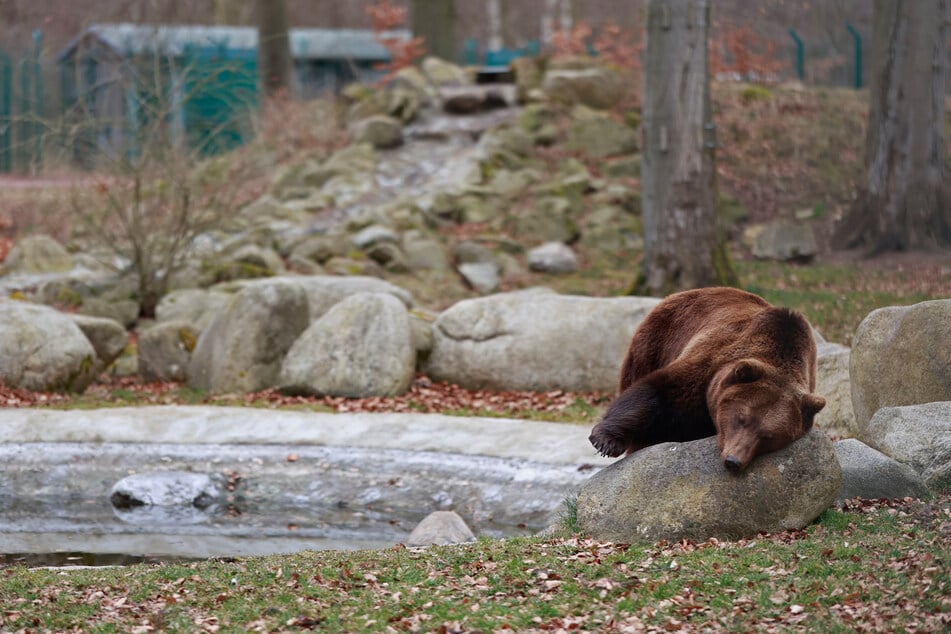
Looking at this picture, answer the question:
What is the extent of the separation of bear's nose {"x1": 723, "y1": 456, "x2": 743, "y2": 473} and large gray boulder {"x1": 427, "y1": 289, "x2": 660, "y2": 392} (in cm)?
613

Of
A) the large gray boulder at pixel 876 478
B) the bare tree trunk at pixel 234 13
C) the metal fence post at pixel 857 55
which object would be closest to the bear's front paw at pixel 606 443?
the large gray boulder at pixel 876 478

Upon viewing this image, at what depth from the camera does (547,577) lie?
6.09 m

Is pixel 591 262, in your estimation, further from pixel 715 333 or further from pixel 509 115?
pixel 715 333

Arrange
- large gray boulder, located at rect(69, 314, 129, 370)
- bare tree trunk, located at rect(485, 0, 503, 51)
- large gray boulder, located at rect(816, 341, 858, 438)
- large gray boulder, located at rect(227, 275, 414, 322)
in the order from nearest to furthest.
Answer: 1. large gray boulder, located at rect(816, 341, 858, 438)
2. large gray boulder, located at rect(69, 314, 129, 370)
3. large gray boulder, located at rect(227, 275, 414, 322)
4. bare tree trunk, located at rect(485, 0, 503, 51)

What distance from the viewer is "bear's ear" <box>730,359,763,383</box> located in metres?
6.41

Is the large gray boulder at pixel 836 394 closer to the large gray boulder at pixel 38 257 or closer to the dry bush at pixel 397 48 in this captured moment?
the large gray boulder at pixel 38 257

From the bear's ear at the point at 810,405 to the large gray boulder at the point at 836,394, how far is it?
3.01 m

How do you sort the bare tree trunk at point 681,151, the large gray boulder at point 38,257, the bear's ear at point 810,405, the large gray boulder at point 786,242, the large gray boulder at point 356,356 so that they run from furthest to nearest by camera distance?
the large gray boulder at point 38,257, the large gray boulder at point 786,242, the bare tree trunk at point 681,151, the large gray boulder at point 356,356, the bear's ear at point 810,405

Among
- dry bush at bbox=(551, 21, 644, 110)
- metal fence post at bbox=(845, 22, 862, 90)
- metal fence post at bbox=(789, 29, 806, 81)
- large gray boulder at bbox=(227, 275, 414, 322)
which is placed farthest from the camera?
metal fence post at bbox=(789, 29, 806, 81)

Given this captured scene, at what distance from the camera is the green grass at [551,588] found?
17.7ft

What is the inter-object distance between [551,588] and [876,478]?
2.69m

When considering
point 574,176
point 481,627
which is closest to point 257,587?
point 481,627

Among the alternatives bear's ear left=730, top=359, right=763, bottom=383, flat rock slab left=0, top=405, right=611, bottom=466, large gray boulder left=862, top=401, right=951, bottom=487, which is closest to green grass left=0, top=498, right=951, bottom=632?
large gray boulder left=862, top=401, right=951, bottom=487

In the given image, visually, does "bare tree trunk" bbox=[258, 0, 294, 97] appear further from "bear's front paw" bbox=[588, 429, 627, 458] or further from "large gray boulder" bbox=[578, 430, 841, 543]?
"large gray boulder" bbox=[578, 430, 841, 543]
